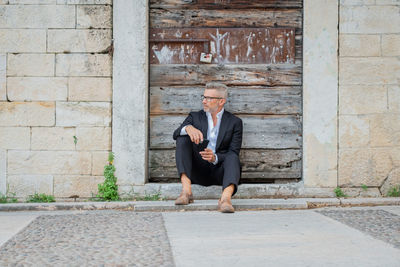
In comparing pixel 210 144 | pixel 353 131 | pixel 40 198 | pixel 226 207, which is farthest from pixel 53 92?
pixel 353 131

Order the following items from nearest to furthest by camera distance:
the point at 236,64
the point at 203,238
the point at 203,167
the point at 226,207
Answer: the point at 203,238, the point at 226,207, the point at 203,167, the point at 236,64

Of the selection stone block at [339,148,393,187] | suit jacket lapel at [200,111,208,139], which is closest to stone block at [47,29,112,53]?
suit jacket lapel at [200,111,208,139]

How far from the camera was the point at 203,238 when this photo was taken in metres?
4.43

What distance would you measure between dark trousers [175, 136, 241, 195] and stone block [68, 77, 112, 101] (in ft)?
3.60

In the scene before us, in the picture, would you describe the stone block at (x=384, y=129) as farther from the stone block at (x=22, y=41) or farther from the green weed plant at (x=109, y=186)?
the stone block at (x=22, y=41)

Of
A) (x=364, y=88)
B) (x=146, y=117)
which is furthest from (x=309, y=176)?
(x=146, y=117)

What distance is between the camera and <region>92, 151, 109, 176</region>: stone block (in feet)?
21.3

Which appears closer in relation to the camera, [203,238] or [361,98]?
[203,238]

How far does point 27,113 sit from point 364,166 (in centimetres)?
395

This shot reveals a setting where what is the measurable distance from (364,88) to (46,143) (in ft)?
12.3

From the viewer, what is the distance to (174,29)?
6.64m

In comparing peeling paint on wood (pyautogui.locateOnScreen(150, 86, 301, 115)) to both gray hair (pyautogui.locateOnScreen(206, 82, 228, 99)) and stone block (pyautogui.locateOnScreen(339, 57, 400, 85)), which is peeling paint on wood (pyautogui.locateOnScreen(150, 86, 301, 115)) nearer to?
gray hair (pyautogui.locateOnScreen(206, 82, 228, 99))

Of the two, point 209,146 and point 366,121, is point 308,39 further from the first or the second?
point 209,146

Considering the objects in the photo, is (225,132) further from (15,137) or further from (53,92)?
(15,137)
